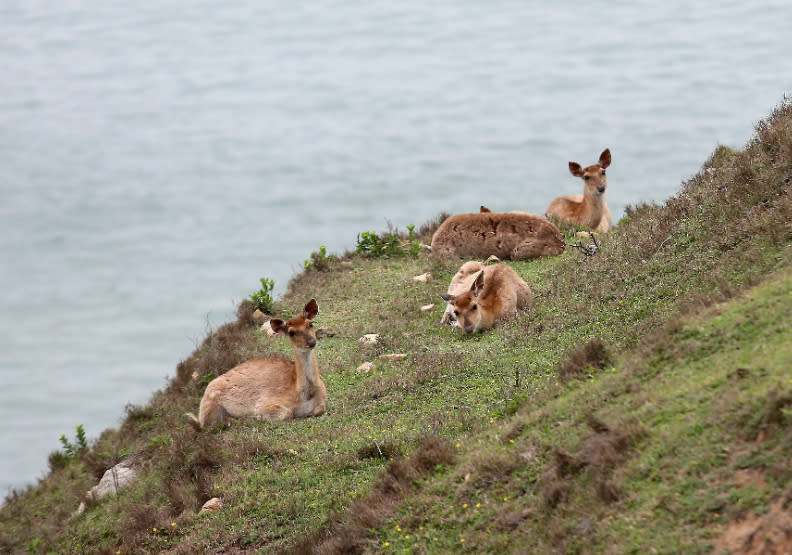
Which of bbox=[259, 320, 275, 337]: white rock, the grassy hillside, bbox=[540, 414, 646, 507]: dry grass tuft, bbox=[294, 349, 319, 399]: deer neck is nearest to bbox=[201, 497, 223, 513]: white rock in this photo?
the grassy hillside

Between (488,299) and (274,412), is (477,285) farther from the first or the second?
(274,412)

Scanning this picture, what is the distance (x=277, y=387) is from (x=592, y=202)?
10984 millimetres

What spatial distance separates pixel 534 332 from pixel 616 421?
18.2ft

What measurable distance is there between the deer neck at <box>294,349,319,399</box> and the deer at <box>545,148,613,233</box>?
10326 mm

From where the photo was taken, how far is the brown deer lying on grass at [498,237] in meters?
20.0

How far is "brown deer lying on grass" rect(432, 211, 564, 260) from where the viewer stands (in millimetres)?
19984

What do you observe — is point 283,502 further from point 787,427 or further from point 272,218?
point 272,218

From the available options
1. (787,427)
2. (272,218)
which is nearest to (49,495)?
(787,427)

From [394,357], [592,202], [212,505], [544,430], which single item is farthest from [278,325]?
[592,202]

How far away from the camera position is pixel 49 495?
720 inches

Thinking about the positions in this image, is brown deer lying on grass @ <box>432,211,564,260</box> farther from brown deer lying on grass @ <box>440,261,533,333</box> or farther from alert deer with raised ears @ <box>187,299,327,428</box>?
alert deer with raised ears @ <box>187,299,327,428</box>

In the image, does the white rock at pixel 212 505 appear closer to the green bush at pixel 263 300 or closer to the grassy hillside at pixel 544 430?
the grassy hillside at pixel 544 430

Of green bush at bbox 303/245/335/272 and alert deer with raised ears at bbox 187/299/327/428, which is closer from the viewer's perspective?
alert deer with raised ears at bbox 187/299/327/428

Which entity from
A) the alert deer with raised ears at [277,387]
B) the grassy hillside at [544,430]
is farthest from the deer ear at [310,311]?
the grassy hillside at [544,430]
